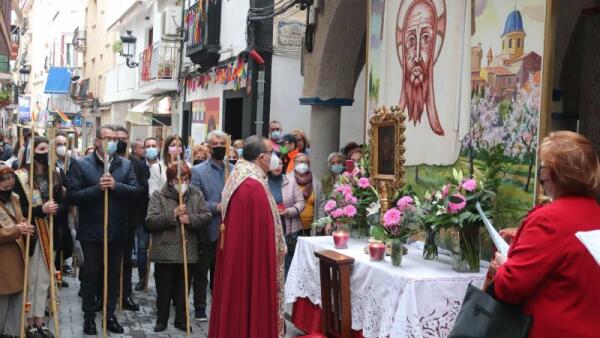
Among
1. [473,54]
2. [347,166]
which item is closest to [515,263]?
[473,54]

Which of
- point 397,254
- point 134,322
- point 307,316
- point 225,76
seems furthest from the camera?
point 225,76

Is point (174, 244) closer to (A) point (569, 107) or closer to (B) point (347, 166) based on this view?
(B) point (347, 166)

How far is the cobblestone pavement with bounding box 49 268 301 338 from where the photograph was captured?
297 inches

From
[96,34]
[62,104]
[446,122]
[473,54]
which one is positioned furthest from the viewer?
[62,104]

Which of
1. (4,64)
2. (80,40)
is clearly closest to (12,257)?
(4,64)

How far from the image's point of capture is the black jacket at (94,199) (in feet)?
24.0

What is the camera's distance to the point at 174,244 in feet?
25.0

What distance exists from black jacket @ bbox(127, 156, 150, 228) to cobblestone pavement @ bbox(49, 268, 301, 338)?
979 mm

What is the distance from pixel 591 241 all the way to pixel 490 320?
1.87 ft

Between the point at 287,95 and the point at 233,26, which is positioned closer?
the point at 287,95

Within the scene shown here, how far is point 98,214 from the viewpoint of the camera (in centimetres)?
736

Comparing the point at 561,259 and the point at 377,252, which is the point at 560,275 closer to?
the point at 561,259

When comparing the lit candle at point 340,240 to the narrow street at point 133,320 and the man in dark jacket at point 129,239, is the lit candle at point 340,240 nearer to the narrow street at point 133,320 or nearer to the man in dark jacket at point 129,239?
the narrow street at point 133,320

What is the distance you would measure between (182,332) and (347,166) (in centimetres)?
260
